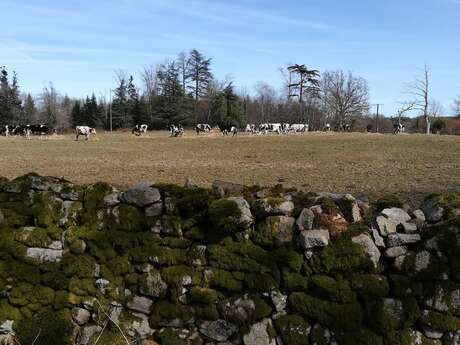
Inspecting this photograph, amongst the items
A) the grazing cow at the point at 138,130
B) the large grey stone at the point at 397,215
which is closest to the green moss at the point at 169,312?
the large grey stone at the point at 397,215

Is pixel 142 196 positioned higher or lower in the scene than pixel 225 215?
higher

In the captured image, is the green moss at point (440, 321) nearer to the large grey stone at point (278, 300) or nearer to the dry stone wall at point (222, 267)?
the dry stone wall at point (222, 267)

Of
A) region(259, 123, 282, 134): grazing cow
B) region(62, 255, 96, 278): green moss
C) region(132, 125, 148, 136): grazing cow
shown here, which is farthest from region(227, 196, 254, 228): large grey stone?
region(259, 123, 282, 134): grazing cow

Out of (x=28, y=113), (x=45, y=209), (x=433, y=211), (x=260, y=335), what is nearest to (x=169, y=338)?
(x=260, y=335)

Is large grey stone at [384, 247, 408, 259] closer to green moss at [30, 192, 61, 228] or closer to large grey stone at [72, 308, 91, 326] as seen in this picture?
large grey stone at [72, 308, 91, 326]

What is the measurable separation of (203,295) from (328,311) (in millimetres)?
1152

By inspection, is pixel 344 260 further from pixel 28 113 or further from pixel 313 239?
pixel 28 113

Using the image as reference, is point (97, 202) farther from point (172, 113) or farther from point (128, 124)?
point (128, 124)

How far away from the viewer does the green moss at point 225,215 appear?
4.49 m

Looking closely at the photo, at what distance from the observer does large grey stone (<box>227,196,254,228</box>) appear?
177 inches

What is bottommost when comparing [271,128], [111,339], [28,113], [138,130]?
[111,339]

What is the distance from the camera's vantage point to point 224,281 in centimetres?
447

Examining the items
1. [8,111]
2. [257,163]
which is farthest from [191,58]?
[257,163]

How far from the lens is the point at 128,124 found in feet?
243
